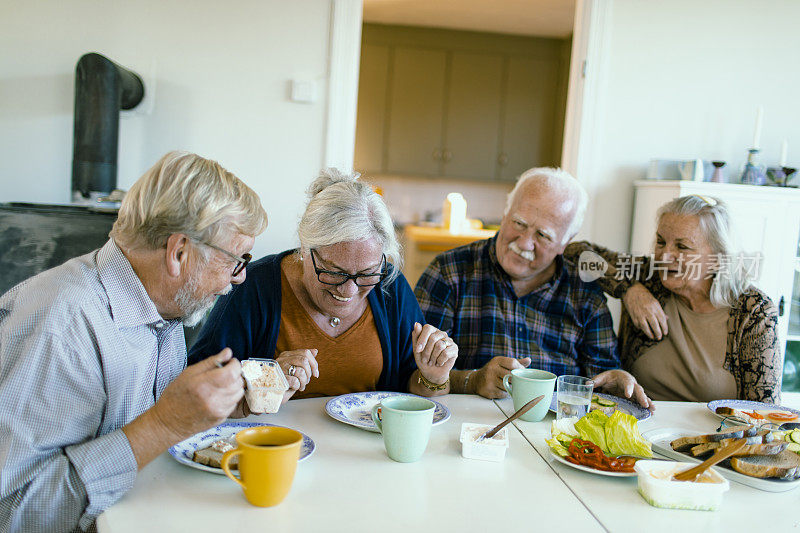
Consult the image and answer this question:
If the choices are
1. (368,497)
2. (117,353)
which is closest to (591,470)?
(368,497)

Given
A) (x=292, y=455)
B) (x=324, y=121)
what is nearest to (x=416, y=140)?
(x=324, y=121)

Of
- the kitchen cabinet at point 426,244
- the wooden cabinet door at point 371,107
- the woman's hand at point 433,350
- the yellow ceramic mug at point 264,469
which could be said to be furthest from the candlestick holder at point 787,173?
the wooden cabinet door at point 371,107

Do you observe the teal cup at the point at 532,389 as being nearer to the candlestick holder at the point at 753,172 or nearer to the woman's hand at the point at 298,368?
the woman's hand at the point at 298,368

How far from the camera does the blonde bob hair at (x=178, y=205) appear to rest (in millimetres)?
1094

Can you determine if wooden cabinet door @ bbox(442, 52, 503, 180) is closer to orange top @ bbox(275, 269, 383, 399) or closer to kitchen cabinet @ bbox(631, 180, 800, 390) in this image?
kitchen cabinet @ bbox(631, 180, 800, 390)

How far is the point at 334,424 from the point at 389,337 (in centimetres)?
45

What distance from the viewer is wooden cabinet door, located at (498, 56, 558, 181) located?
581cm

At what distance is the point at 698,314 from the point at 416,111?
4084 millimetres

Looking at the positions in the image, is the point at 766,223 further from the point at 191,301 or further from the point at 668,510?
the point at 191,301

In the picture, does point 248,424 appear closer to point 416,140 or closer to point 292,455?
point 292,455

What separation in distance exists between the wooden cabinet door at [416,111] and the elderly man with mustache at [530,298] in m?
3.70

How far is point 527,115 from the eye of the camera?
19.2 feet

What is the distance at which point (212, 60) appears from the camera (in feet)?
10.0

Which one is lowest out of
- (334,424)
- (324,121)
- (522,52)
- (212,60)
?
(334,424)
